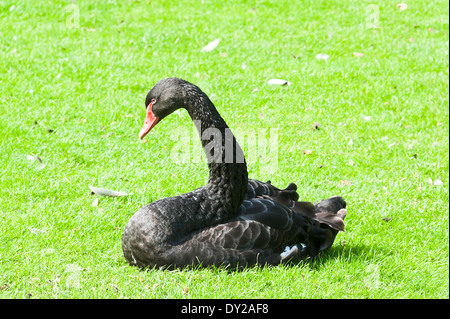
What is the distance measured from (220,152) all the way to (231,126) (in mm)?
2767

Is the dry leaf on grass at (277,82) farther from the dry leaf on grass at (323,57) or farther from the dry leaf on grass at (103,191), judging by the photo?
the dry leaf on grass at (103,191)

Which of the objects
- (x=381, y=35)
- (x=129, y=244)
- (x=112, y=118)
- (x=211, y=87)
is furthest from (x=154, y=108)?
(x=381, y=35)

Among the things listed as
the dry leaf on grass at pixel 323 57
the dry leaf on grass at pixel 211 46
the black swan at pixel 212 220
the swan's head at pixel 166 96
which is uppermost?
the swan's head at pixel 166 96

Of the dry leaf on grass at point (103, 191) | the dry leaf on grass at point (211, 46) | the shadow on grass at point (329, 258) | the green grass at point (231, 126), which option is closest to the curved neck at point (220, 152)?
the shadow on grass at point (329, 258)

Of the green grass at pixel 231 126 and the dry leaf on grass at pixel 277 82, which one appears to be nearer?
the green grass at pixel 231 126

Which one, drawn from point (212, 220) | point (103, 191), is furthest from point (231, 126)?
point (212, 220)

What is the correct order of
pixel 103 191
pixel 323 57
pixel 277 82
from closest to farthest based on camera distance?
pixel 103 191, pixel 277 82, pixel 323 57

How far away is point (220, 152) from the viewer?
409cm

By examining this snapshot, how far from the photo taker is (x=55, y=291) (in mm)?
3756

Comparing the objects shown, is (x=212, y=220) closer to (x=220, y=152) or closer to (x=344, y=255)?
(x=220, y=152)

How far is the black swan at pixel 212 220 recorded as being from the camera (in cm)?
397

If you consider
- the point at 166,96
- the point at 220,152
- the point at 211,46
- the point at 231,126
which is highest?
the point at 166,96

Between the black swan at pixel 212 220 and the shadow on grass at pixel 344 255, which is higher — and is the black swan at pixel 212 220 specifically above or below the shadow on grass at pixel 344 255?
above

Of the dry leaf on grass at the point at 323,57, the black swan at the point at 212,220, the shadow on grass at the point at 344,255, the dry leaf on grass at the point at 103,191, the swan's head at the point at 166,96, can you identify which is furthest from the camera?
the dry leaf on grass at the point at 323,57
